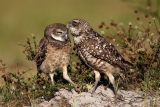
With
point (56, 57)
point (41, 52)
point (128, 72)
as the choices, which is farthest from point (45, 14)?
point (56, 57)

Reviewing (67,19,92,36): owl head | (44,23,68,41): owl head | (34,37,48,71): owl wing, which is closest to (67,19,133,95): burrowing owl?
A: (67,19,92,36): owl head

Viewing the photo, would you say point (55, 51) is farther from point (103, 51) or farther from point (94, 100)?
point (94, 100)

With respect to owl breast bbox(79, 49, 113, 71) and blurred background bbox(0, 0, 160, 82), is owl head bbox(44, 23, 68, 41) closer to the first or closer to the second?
owl breast bbox(79, 49, 113, 71)

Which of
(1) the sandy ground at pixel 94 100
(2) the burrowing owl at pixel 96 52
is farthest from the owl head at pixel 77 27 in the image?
(1) the sandy ground at pixel 94 100

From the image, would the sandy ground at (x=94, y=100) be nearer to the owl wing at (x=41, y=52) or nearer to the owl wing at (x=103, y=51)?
the owl wing at (x=103, y=51)

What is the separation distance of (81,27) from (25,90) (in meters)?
1.27

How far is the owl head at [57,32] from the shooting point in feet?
26.1

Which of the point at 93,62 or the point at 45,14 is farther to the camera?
the point at 45,14

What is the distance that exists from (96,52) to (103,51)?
0.40 feet

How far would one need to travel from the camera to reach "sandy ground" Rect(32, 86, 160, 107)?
7.31 metres

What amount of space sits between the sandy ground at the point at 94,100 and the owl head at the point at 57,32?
0.83 meters

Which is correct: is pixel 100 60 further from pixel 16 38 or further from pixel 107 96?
pixel 16 38

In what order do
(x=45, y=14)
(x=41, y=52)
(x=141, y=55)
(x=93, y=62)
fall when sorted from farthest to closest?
(x=45, y=14) → (x=141, y=55) → (x=41, y=52) → (x=93, y=62)

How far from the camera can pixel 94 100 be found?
7.45m
